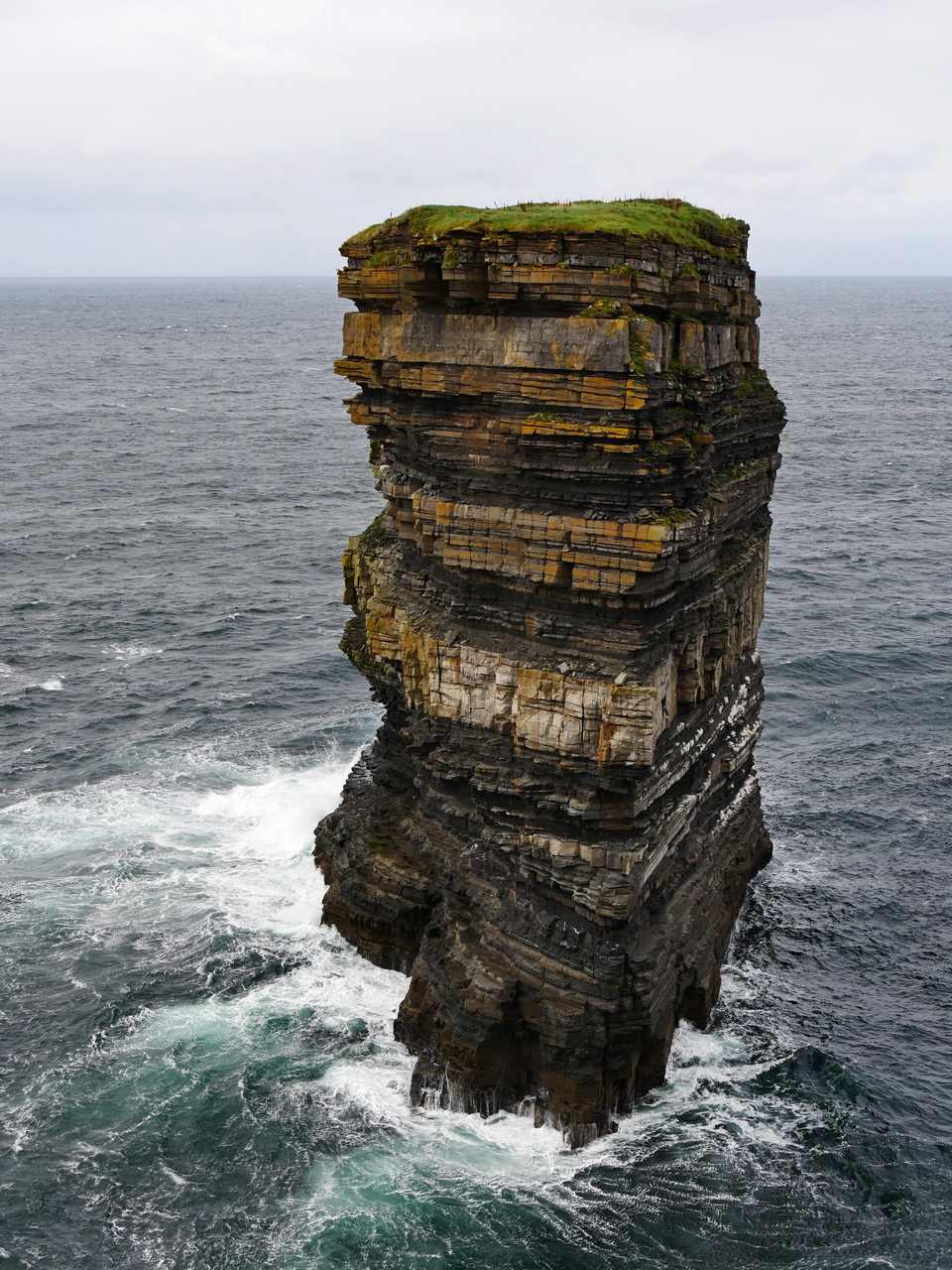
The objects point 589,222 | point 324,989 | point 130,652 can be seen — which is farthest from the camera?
point 130,652

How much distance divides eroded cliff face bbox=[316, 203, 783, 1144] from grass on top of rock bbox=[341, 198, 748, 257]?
249 mm

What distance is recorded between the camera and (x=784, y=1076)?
142ft

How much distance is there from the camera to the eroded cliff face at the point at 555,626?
38.4 meters

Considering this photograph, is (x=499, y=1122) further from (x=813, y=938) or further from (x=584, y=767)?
(x=813, y=938)

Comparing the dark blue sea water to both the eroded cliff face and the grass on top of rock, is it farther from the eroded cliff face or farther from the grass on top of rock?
the grass on top of rock

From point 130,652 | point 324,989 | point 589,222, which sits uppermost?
point 589,222

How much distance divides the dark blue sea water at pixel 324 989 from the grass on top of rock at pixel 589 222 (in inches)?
1162

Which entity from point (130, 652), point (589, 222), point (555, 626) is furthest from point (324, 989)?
point (130, 652)

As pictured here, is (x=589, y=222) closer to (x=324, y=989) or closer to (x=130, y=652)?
(x=324, y=989)

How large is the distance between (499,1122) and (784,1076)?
10.8 m

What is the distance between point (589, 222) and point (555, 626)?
13.4m

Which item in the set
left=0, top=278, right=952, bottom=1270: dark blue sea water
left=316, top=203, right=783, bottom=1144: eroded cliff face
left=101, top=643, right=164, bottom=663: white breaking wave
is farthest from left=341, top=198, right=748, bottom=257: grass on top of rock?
left=101, top=643, right=164, bottom=663: white breaking wave

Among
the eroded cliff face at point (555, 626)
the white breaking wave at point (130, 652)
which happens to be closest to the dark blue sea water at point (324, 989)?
the white breaking wave at point (130, 652)

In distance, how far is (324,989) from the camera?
4809cm
